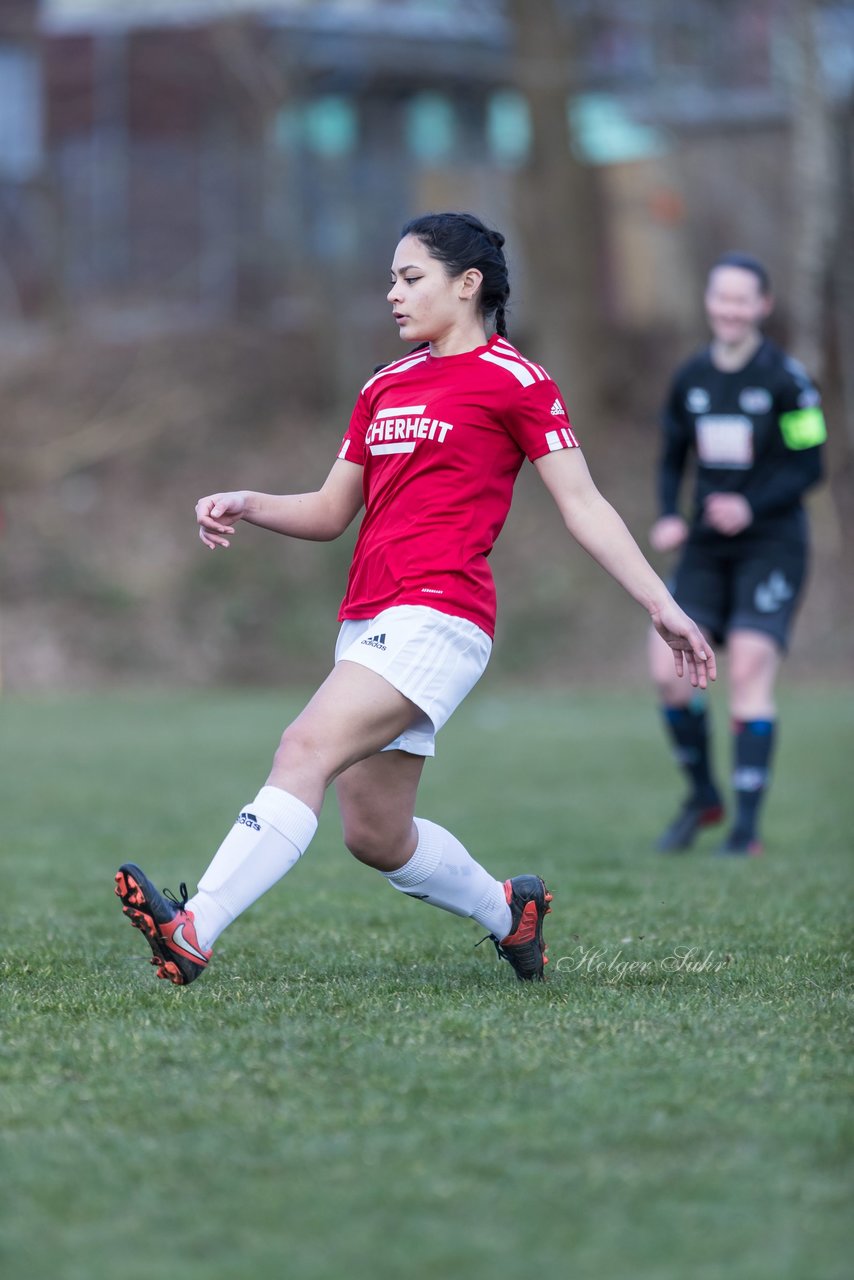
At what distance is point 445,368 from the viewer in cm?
408

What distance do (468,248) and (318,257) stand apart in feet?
65.2

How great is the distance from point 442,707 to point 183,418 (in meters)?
19.9

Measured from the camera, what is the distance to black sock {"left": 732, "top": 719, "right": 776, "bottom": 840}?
6.98 meters

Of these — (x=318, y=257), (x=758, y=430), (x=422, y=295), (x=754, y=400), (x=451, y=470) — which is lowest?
(x=451, y=470)

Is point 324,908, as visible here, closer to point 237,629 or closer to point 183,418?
point 237,629

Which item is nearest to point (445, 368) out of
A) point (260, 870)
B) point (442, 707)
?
point (442, 707)

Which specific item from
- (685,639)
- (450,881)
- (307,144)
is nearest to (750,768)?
(450,881)

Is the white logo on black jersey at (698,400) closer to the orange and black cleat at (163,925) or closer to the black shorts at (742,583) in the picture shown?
the black shorts at (742,583)

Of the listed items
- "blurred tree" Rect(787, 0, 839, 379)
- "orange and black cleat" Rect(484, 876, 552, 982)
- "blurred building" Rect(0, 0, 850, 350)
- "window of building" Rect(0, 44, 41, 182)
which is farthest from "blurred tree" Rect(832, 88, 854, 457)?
"orange and black cleat" Rect(484, 876, 552, 982)

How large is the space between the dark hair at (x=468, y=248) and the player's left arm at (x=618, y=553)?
1.53ft

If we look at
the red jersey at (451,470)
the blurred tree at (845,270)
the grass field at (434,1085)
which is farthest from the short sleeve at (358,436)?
the blurred tree at (845,270)

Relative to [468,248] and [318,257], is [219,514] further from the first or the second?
[318,257]

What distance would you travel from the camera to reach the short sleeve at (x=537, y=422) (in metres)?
3.99

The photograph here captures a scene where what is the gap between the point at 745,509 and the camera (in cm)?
682
